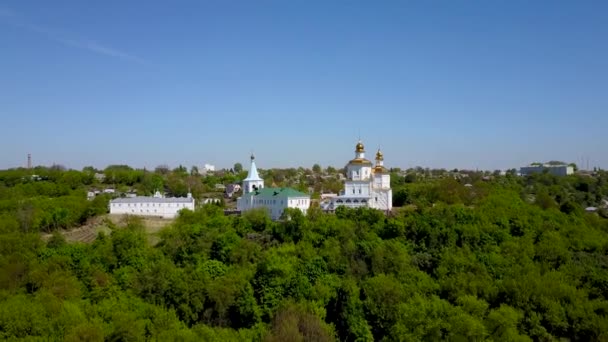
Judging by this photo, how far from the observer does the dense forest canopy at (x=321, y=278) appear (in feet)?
78.0

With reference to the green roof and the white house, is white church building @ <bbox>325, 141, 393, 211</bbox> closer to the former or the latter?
the green roof

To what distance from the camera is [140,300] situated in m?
26.6

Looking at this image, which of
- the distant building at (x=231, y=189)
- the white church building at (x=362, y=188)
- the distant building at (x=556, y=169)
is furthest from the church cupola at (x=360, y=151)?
the distant building at (x=556, y=169)

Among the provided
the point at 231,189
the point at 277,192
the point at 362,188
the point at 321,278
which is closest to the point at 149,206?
the point at 277,192

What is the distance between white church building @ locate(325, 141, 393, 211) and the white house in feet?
43.9

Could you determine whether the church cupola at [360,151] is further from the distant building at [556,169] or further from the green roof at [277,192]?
the distant building at [556,169]

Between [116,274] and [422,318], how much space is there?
14.9m

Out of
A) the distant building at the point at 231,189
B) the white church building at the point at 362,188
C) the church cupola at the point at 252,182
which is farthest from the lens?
the distant building at the point at 231,189

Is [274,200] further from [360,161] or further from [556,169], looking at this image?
[556,169]

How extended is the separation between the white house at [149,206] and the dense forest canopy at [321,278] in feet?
23.3

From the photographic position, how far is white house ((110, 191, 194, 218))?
49.2 meters

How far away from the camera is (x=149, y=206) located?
4925 cm

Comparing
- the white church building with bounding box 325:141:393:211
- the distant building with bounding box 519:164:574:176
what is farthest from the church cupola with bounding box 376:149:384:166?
the distant building with bounding box 519:164:574:176

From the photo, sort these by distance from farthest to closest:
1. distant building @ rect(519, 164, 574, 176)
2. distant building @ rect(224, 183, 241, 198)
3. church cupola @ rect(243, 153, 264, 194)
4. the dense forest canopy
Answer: distant building @ rect(519, 164, 574, 176) → distant building @ rect(224, 183, 241, 198) → church cupola @ rect(243, 153, 264, 194) → the dense forest canopy
